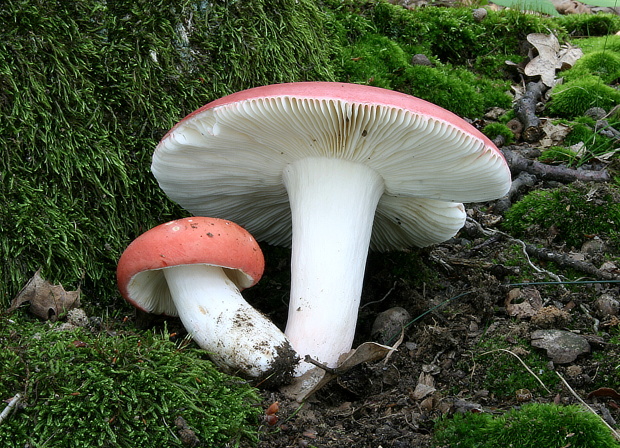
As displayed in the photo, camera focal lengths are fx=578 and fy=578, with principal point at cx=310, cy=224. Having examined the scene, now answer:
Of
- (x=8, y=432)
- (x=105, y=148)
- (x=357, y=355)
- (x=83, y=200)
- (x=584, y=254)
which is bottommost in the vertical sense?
(x=584, y=254)

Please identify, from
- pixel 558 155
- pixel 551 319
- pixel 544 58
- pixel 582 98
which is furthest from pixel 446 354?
pixel 544 58

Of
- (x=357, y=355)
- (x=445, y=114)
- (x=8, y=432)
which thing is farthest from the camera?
(x=357, y=355)

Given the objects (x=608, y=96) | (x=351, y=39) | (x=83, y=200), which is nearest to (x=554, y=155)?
(x=608, y=96)

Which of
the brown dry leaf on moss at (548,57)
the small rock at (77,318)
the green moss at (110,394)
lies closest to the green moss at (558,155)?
the brown dry leaf on moss at (548,57)

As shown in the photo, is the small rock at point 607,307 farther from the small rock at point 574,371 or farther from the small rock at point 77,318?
the small rock at point 77,318

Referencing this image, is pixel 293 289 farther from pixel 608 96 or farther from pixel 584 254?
pixel 608 96
